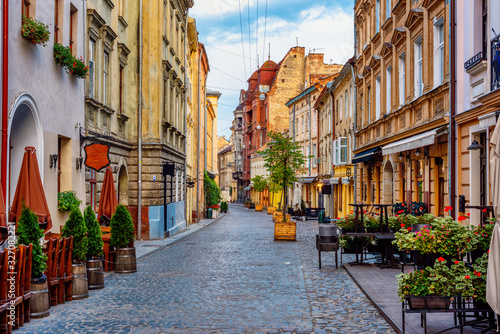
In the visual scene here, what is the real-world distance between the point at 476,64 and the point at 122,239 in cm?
875

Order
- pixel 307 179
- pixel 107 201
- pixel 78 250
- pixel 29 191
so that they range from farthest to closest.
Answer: pixel 307 179 < pixel 107 201 < pixel 78 250 < pixel 29 191

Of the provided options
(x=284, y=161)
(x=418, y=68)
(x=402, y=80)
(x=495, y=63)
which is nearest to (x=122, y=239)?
(x=495, y=63)

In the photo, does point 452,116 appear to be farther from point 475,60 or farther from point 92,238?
point 92,238

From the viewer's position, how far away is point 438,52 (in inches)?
639

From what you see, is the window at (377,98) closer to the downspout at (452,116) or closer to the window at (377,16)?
the window at (377,16)

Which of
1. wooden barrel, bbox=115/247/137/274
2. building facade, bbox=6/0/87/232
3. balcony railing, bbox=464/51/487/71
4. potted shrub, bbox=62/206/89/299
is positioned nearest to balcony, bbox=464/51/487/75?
balcony railing, bbox=464/51/487/71

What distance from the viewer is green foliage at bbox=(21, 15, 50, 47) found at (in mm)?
11055

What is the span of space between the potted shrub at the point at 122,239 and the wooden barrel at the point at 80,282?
3.06 m

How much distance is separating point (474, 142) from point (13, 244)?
31.0 feet

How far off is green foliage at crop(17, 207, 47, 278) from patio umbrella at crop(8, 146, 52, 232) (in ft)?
4.15

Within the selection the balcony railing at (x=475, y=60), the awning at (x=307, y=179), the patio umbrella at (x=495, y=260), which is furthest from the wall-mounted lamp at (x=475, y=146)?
the awning at (x=307, y=179)

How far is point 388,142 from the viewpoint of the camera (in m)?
21.6

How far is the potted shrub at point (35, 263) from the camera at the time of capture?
8148mm

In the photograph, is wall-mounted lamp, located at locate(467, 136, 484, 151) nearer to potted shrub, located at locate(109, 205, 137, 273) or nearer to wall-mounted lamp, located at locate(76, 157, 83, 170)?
potted shrub, located at locate(109, 205, 137, 273)
